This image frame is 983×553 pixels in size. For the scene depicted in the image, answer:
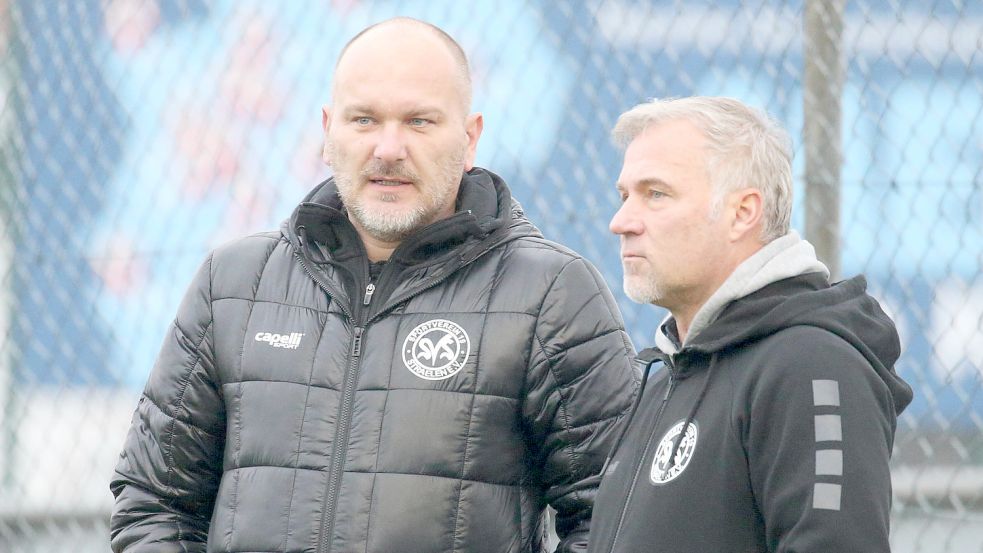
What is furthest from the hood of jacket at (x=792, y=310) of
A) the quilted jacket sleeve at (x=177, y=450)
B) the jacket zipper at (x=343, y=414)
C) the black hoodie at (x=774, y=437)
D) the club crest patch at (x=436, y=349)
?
the quilted jacket sleeve at (x=177, y=450)

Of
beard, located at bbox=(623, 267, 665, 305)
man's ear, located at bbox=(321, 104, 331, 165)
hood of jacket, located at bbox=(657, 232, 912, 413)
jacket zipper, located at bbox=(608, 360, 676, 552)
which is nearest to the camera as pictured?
hood of jacket, located at bbox=(657, 232, 912, 413)

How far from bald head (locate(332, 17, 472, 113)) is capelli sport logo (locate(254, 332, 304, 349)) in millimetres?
450

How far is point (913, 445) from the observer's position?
309cm

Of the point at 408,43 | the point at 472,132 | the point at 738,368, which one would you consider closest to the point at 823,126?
the point at 472,132

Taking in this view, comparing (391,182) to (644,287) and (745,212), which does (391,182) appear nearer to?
(644,287)

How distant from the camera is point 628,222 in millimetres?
2047

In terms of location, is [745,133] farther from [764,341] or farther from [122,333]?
[122,333]

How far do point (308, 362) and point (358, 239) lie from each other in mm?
251

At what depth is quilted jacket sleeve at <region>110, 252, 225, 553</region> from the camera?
2.40m

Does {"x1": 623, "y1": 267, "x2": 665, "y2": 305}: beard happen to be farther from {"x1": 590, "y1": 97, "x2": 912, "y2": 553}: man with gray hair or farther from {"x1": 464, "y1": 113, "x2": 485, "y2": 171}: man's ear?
{"x1": 464, "y1": 113, "x2": 485, "y2": 171}: man's ear

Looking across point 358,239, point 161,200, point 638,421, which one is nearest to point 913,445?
point 638,421

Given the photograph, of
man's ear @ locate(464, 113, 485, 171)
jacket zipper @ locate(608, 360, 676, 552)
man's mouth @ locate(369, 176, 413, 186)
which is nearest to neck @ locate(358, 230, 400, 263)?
man's mouth @ locate(369, 176, 413, 186)

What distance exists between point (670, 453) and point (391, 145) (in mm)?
792

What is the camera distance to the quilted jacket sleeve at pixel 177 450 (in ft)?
7.89
